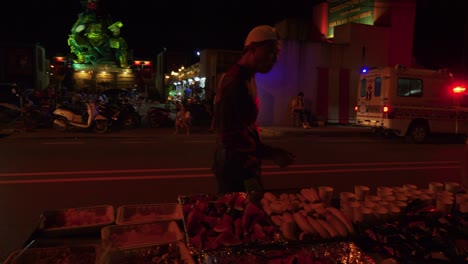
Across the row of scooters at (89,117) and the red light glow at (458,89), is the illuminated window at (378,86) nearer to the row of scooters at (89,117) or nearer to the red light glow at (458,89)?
the red light glow at (458,89)

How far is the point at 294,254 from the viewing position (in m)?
1.99

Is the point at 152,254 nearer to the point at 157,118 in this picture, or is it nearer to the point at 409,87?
the point at 409,87

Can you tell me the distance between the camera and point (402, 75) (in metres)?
13.5

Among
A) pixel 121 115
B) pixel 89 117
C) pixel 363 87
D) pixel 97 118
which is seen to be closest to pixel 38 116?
pixel 89 117

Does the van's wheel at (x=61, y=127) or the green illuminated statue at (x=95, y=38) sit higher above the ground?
the green illuminated statue at (x=95, y=38)

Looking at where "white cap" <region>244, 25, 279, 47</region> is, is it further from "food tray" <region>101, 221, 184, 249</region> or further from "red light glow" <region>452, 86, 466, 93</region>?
"red light glow" <region>452, 86, 466, 93</region>

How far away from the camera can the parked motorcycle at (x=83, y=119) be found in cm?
1441

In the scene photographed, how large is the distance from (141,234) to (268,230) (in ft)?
2.68

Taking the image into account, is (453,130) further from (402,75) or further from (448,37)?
(448,37)

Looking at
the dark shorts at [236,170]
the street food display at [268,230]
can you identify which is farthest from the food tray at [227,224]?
the dark shorts at [236,170]

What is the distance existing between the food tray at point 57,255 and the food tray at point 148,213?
538 mm

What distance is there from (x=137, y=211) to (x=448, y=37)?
3126 cm

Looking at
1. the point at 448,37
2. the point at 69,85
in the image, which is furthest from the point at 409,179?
the point at 69,85

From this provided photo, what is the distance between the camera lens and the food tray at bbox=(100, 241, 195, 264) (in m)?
1.95
